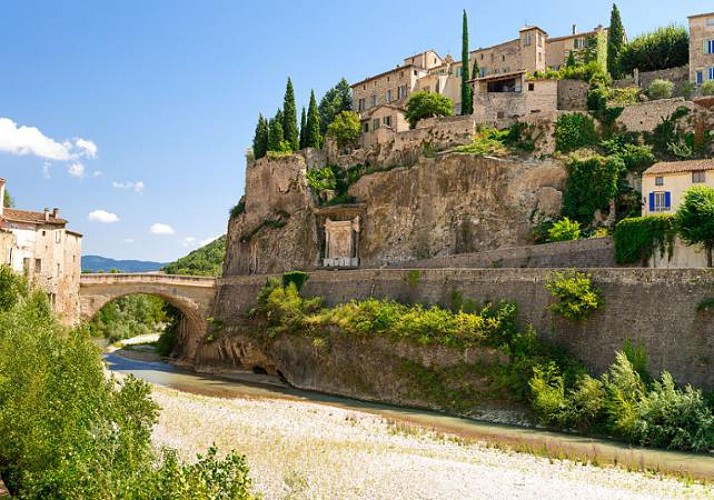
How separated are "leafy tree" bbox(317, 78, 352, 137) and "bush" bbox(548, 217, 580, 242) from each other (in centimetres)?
3422

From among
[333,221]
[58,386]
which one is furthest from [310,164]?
[58,386]

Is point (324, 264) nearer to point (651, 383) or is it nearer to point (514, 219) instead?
point (514, 219)

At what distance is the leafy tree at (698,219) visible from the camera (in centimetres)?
3191

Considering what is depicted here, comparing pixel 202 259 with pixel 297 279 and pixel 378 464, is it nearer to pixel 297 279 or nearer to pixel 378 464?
pixel 297 279

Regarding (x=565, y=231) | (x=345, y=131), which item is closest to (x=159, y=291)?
(x=345, y=131)

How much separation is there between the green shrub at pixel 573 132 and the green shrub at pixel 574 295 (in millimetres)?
18256

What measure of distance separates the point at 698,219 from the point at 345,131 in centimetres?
3489

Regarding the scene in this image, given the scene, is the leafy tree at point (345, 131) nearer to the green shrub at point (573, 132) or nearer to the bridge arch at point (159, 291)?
the bridge arch at point (159, 291)

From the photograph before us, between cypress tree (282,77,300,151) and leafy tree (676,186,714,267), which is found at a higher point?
cypress tree (282,77,300,151)

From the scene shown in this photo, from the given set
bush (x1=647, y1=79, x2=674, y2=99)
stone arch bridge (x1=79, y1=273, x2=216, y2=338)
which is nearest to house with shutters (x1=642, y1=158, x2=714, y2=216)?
bush (x1=647, y1=79, x2=674, y2=99)

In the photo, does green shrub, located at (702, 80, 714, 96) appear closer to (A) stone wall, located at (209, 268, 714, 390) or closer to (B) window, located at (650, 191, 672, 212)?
(B) window, located at (650, 191, 672, 212)

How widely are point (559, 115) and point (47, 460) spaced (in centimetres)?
4108

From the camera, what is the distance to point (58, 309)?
153 feet

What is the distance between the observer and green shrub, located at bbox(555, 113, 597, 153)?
47.7m
